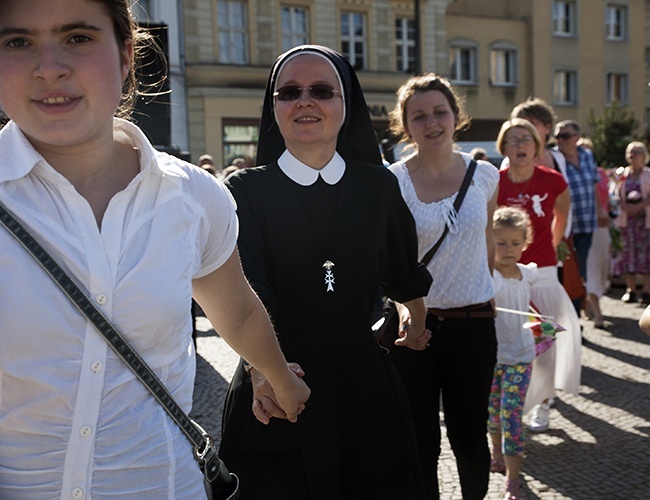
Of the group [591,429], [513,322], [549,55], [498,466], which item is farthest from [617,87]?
[498,466]

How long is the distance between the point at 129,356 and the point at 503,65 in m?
34.2

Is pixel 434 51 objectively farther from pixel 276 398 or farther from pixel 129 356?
pixel 129 356

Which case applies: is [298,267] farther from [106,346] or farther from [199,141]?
[199,141]

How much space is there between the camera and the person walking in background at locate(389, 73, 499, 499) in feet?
12.6

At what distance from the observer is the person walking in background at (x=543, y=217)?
5.91 meters

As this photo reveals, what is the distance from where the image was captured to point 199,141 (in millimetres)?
26625

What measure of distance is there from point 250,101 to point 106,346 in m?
26.9

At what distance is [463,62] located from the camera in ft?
109

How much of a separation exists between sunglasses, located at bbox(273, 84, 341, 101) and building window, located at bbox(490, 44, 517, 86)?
3198 centimetres

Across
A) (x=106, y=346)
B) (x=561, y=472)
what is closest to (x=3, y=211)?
(x=106, y=346)

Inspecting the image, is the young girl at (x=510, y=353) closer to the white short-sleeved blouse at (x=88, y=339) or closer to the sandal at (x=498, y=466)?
the sandal at (x=498, y=466)

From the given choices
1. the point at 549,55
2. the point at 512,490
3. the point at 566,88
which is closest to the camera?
the point at 512,490

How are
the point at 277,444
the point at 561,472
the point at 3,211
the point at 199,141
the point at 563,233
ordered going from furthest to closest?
the point at 199,141 → the point at 563,233 → the point at 561,472 → the point at 277,444 → the point at 3,211

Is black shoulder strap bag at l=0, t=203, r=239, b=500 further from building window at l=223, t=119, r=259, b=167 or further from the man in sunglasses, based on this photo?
building window at l=223, t=119, r=259, b=167
